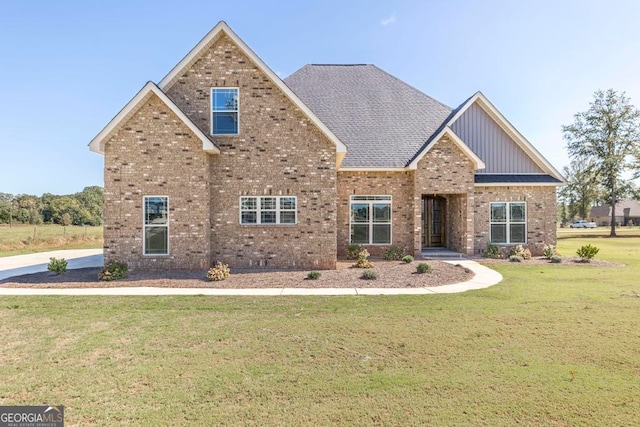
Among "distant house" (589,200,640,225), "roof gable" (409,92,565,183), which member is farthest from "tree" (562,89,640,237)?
"distant house" (589,200,640,225)

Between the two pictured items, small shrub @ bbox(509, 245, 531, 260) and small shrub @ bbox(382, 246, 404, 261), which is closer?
small shrub @ bbox(382, 246, 404, 261)

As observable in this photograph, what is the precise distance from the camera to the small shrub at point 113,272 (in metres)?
10.4

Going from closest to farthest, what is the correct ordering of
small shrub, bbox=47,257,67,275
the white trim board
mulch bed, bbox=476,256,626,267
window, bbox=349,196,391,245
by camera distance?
small shrub, bbox=47,257,67,275 < mulch bed, bbox=476,256,626,267 < the white trim board < window, bbox=349,196,391,245

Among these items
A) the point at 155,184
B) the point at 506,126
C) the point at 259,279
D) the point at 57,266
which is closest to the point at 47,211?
the point at 57,266

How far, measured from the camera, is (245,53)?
1216 cm

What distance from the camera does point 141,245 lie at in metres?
11.6

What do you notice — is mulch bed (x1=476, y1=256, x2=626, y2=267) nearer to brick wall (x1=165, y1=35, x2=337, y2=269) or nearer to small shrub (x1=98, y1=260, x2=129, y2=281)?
brick wall (x1=165, y1=35, x2=337, y2=269)

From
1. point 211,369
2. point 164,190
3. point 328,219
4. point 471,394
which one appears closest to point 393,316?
point 471,394

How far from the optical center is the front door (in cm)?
1814

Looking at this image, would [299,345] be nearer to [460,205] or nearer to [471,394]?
[471,394]

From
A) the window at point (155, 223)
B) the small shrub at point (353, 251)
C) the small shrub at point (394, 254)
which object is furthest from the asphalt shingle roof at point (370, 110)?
the window at point (155, 223)

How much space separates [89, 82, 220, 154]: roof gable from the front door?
12.1 meters

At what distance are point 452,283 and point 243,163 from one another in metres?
8.49

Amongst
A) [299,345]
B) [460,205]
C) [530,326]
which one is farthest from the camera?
[460,205]
